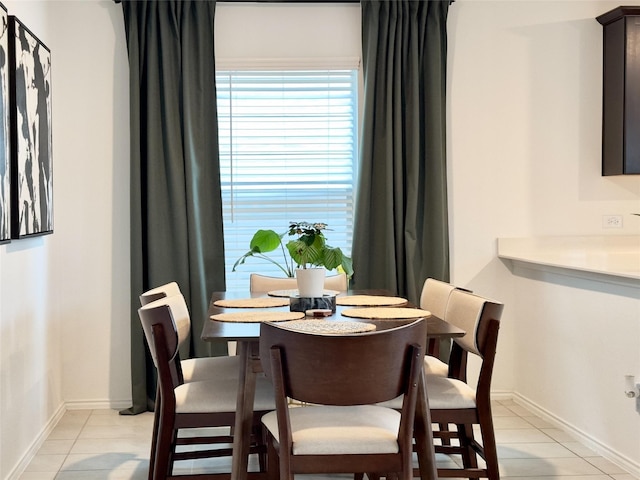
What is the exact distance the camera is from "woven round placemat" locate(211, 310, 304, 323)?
2916 millimetres

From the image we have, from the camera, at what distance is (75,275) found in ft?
15.3

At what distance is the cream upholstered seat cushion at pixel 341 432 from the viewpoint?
240 centimetres

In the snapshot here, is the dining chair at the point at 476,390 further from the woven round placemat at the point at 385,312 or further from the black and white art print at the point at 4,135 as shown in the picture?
the black and white art print at the point at 4,135

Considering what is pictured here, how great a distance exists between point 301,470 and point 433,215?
8.27ft

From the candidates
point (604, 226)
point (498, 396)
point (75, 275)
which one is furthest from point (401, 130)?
point (75, 275)

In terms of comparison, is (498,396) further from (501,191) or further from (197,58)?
(197,58)

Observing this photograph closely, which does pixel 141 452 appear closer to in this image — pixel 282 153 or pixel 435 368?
pixel 435 368

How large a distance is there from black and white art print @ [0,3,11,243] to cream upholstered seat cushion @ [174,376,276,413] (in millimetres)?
1009

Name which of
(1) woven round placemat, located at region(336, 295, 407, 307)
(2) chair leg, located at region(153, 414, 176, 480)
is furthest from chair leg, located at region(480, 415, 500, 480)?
(2) chair leg, located at region(153, 414, 176, 480)

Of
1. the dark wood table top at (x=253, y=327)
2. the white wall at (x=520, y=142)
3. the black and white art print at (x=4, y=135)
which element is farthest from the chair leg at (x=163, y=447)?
the white wall at (x=520, y=142)

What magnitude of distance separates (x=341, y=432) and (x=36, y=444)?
2.11 m

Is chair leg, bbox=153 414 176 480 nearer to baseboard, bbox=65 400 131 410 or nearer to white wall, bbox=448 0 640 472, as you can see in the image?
baseboard, bbox=65 400 131 410

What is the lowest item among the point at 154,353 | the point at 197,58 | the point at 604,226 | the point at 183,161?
the point at 154,353

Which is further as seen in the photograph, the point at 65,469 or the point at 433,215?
the point at 433,215
